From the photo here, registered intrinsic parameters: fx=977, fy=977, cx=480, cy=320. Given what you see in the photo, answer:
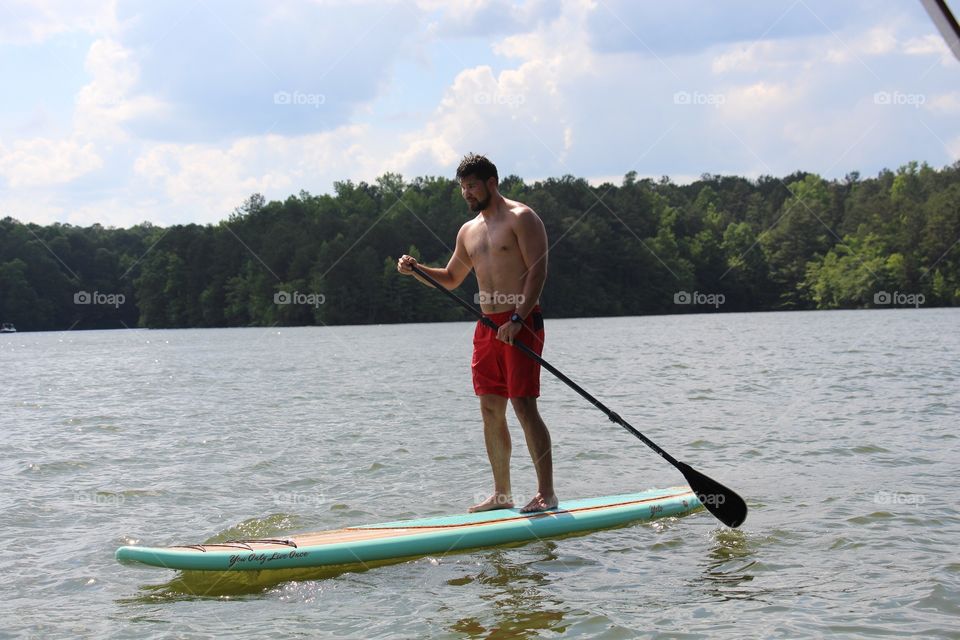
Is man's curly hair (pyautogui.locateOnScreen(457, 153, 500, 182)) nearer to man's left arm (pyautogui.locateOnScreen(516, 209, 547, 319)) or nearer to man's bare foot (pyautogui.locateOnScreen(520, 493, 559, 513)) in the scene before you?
man's left arm (pyautogui.locateOnScreen(516, 209, 547, 319))

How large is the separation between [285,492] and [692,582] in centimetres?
472

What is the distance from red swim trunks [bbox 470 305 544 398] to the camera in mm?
6906

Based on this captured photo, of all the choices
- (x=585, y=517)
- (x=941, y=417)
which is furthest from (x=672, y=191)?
(x=585, y=517)

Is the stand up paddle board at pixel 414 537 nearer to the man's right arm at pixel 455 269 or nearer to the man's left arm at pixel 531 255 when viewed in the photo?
the man's left arm at pixel 531 255

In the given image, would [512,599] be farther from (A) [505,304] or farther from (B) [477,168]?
(B) [477,168]

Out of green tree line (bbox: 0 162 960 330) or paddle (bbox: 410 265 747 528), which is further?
green tree line (bbox: 0 162 960 330)

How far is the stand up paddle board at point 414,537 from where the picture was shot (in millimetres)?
5840

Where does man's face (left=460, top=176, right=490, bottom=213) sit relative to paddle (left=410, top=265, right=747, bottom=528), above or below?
above

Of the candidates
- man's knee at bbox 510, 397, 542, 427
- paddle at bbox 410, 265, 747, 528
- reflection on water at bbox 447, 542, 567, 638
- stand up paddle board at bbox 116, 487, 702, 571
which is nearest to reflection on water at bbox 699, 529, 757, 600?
paddle at bbox 410, 265, 747, 528

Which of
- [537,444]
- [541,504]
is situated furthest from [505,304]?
[541,504]

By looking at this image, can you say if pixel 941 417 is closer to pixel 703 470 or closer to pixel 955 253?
pixel 703 470

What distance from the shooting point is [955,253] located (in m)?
78.8

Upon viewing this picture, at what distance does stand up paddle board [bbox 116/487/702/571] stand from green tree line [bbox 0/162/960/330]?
73.2 meters

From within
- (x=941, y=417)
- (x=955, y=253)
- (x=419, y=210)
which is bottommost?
(x=941, y=417)
